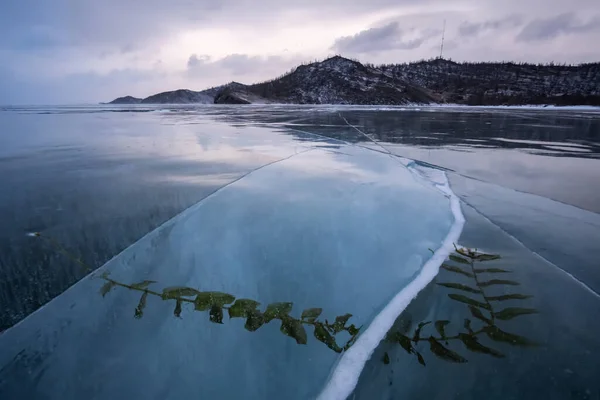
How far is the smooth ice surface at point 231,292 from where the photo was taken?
0.83 m

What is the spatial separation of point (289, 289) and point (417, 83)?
9380 cm

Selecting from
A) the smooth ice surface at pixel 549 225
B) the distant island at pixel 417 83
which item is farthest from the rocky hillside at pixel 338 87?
the smooth ice surface at pixel 549 225

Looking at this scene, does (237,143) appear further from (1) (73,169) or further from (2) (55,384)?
(2) (55,384)

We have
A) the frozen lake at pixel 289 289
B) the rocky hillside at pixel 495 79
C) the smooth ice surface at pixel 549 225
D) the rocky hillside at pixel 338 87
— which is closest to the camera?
the frozen lake at pixel 289 289

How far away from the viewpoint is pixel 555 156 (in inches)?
152

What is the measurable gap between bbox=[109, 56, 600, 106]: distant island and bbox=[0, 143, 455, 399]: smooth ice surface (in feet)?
193

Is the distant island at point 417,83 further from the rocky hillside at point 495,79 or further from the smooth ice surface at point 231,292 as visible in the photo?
the smooth ice surface at point 231,292

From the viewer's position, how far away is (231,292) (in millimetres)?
1134

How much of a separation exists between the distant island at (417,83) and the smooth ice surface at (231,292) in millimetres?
58792

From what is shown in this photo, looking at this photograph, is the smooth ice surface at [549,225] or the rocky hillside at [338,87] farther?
the rocky hillside at [338,87]

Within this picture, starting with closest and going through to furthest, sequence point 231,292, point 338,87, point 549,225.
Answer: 1. point 231,292
2. point 549,225
3. point 338,87

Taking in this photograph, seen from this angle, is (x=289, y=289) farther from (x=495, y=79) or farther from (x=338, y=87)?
(x=495, y=79)

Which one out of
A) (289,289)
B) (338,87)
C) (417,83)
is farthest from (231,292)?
(417,83)

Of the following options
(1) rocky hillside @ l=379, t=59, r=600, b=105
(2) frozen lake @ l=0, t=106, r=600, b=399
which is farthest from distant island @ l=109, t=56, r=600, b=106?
(2) frozen lake @ l=0, t=106, r=600, b=399
